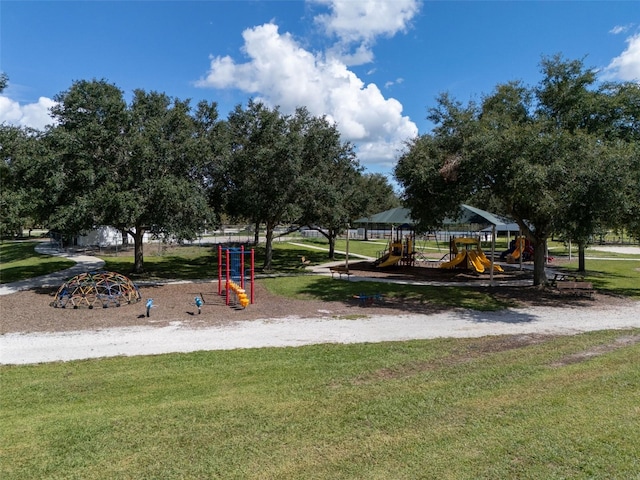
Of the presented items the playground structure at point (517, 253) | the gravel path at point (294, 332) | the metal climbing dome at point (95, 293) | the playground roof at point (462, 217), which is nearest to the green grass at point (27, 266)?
the metal climbing dome at point (95, 293)

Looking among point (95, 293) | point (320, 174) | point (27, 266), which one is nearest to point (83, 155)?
point (95, 293)

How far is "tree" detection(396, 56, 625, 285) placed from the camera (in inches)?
503

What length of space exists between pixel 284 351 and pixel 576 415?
5375 mm

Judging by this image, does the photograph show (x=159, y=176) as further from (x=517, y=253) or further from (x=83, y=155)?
(x=517, y=253)

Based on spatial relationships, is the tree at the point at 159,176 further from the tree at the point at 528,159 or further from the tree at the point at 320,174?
the tree at the point at 528,159

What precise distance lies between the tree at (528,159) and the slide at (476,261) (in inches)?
208

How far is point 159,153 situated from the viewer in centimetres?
1775

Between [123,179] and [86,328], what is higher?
[123,179]

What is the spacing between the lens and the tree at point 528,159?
1277 cm

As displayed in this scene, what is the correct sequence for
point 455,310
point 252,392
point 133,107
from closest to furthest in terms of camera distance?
1. point 252,392
2. point 455,310
3. point 133,107

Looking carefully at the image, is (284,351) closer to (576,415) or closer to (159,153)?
(576,415)

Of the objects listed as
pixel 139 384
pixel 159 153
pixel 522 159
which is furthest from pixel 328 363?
pixel 159 153

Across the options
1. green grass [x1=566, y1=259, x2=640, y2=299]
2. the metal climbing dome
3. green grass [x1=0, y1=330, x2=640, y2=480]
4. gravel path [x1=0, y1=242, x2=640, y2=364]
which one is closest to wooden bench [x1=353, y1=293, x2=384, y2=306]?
gravel path [x1=0, y1=242, x2=640, y2=364]

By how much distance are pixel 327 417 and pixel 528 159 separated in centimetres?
1079
